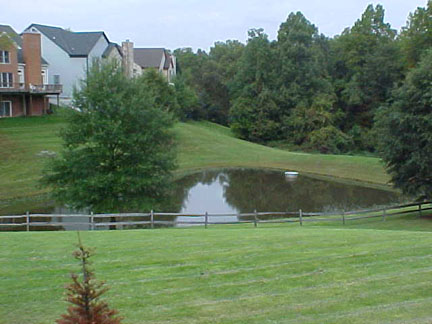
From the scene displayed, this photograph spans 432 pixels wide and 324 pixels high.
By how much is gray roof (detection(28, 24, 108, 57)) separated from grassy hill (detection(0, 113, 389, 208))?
402 inches

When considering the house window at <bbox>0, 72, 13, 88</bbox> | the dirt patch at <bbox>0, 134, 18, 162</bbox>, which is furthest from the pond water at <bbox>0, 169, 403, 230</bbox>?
the house window at <bbox>0, 72, 13, 88</bbox>

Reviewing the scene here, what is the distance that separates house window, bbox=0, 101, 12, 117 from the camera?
169ft

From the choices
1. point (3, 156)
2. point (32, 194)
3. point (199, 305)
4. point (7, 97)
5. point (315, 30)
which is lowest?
point (199, 305)

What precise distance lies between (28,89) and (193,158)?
1794cm

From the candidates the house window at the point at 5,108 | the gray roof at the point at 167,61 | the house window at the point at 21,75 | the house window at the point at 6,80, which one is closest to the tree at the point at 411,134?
the house window at the point at 6,80

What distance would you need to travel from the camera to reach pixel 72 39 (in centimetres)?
6259

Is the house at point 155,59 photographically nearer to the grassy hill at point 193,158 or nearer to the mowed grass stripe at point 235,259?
the grassy hill at point 193,158

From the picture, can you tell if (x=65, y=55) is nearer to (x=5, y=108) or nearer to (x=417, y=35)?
(x=5, y=108)

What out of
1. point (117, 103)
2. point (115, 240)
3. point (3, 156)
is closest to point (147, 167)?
point (117, 103)

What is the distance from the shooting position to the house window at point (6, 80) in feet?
164

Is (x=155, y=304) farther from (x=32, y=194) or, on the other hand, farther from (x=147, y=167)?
(x=32, y=194)

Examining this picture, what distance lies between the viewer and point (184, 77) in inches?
3147

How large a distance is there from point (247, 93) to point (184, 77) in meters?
12.0

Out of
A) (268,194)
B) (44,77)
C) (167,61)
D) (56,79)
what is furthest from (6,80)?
(167,61)
